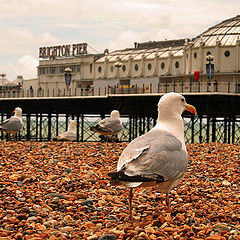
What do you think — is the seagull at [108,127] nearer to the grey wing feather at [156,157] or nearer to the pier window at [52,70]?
the grey wing feather at [156,157]

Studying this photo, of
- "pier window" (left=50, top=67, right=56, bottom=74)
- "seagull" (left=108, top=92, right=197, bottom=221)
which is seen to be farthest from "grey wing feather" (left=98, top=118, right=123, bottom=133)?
"pier window" (left=50, top=67, right=56, bottom=74)

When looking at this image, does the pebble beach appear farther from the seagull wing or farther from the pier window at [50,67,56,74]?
the pier window at [50,67,56,74]

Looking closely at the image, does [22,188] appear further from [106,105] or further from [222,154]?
[106,105]

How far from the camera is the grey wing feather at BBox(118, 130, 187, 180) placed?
232 inches

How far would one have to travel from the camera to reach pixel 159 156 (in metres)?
6.14

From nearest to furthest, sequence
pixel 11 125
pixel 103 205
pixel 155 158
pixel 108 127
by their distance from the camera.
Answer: pixel 155 158, pixel 103 205, pixel 108 127, pixel 11 125

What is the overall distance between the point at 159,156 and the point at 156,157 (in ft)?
0.19

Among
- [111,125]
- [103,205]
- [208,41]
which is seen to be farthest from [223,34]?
[103,205]

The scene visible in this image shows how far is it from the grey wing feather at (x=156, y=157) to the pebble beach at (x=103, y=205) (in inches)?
26.5

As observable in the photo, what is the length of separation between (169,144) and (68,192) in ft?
8.07

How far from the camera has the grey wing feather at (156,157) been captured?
5898 millimetres

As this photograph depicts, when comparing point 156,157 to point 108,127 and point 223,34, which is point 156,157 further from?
point 223,34

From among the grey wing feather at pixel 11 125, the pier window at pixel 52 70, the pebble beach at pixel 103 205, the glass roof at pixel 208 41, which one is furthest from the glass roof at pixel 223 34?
the pebble beach at pixel 103 205

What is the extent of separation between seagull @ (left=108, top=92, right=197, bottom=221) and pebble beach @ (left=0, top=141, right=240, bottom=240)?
43cm
